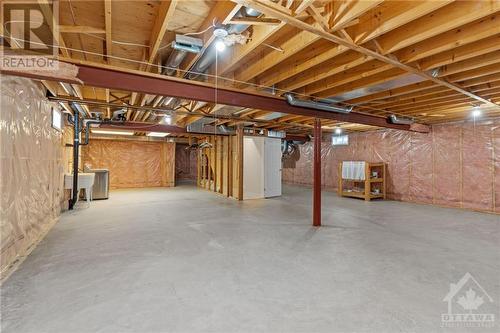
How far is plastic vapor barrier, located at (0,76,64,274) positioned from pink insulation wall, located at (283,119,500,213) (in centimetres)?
807

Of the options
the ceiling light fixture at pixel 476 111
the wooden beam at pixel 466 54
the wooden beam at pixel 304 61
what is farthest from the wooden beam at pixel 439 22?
the ceiling light fixture at pixel 476 111

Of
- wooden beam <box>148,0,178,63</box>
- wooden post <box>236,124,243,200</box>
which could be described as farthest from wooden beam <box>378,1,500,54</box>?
wooden post <box>236,124,243,200</box>

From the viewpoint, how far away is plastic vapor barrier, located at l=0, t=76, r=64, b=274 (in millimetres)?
2396

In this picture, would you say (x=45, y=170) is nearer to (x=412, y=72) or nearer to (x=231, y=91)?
(x=231, y=91)

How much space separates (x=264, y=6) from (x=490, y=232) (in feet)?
15.9

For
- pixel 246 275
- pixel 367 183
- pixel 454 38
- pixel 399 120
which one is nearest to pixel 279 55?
pixel 454 38

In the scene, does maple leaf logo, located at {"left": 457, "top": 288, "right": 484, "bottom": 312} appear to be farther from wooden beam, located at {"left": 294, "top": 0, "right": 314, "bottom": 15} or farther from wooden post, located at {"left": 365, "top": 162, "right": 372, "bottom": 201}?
wooden post, located at {"left": 365, "top": 162, "right": 372, "bottom": 201}

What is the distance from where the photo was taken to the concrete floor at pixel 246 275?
1.68m

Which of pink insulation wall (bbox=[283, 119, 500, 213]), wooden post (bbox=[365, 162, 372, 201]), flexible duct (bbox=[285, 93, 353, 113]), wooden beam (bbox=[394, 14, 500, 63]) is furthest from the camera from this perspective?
wooden post (bbox=[365, 162, 372, 201])

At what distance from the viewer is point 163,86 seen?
2828mm

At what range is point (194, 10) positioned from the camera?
6.54 ft

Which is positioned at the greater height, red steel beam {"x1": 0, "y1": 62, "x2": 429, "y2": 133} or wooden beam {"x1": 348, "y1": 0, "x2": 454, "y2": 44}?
wooden beam {"x1": 348, "y1": 0, "x2": 454, "y2": 44}

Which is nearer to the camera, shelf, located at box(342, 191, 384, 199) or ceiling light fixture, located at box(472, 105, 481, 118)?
ceiling light fixture, located at box(472, 105, 481, 118)

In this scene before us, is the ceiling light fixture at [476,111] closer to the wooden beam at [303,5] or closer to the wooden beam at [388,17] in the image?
the wooden beam at [388,17]
